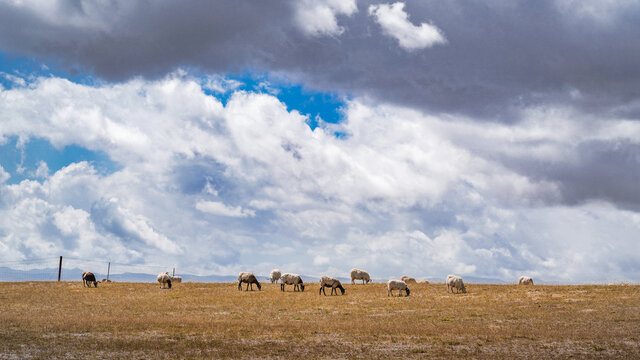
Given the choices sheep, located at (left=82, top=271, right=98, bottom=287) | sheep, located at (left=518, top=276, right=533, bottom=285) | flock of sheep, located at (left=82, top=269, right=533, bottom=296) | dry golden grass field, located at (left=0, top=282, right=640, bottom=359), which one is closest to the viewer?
dry golden grass field, located at (left=0, top=282, right=640, bottom=359)

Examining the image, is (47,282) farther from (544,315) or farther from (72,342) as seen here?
(544,315)

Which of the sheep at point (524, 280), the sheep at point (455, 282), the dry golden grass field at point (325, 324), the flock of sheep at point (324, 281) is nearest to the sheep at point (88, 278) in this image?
the flock of sheep at point (324, 281)

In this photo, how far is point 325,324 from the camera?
32375mm

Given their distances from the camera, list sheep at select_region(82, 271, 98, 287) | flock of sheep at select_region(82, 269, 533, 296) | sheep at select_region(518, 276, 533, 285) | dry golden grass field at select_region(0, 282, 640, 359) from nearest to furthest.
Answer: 1. dry golden grass field at select_region(0, 282, 640, 359)
2. flock of sheep at select_region(82, 269, 533, 296)
3. sheep at select_region(82, 271, 98, 287)
4. sheep at select_region(518, 276, 533, 285)

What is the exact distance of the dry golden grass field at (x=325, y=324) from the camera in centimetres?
2358

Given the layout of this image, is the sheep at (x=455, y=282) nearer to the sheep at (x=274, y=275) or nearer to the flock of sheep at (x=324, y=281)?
the flock of sheep at (x=324, y=281)

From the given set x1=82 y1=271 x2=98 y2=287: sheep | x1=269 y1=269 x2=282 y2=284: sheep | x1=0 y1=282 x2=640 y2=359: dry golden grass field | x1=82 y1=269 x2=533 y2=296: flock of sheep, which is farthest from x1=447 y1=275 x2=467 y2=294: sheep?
x1=82 y1=271 x2=98 y2=287: sheep

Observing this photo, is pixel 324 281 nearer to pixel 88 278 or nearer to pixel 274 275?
pixel 274 275

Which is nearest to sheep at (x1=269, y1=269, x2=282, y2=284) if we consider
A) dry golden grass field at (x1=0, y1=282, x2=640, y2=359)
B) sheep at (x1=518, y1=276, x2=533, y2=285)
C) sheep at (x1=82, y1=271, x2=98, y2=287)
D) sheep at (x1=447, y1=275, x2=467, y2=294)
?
dry golden grass field at (x1=0, y1=282, x2=640, y2=359)

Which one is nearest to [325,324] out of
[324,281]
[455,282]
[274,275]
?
[324,281]

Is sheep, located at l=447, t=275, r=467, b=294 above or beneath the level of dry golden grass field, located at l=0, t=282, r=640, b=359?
above

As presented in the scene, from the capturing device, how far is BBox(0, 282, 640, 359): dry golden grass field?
23.6 meters

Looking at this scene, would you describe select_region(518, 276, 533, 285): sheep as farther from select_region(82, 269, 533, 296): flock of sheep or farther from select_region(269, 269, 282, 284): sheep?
select_region(269, 269, 282, 284): sheep

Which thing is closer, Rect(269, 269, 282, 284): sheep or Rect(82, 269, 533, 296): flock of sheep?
Rect(82, 269, 533, 296): flock of sheep
